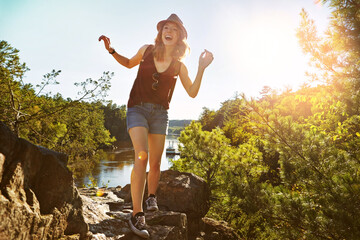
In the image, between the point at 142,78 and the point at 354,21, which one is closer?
the point at 142,78

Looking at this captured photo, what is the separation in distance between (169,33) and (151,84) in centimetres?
63

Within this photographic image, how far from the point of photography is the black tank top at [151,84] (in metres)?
2.43

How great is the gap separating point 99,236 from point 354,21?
3.51 m

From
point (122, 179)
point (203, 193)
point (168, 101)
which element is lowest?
point (122, 179)

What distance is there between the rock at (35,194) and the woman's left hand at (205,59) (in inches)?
60.8

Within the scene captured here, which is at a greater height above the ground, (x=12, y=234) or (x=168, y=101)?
(x=168, y=101)

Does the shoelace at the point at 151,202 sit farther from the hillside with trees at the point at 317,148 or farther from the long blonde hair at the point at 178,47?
the long blonde hair at the point at 178,47

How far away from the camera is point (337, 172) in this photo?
2.79 metres

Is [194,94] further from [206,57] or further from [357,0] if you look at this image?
[357,0]

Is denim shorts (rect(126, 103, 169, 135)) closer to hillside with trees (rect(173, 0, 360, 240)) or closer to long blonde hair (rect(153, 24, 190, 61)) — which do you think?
long blonde hair (rect(153, 24, 190, 61))

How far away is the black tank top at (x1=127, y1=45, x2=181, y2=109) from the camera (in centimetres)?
243

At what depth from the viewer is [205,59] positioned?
2430 mm

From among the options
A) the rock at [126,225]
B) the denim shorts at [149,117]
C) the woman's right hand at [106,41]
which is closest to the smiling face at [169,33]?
the woman's right hand at [106,41]

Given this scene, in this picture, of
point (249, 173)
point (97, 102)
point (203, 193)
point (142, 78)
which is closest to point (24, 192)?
point (142, 78)
